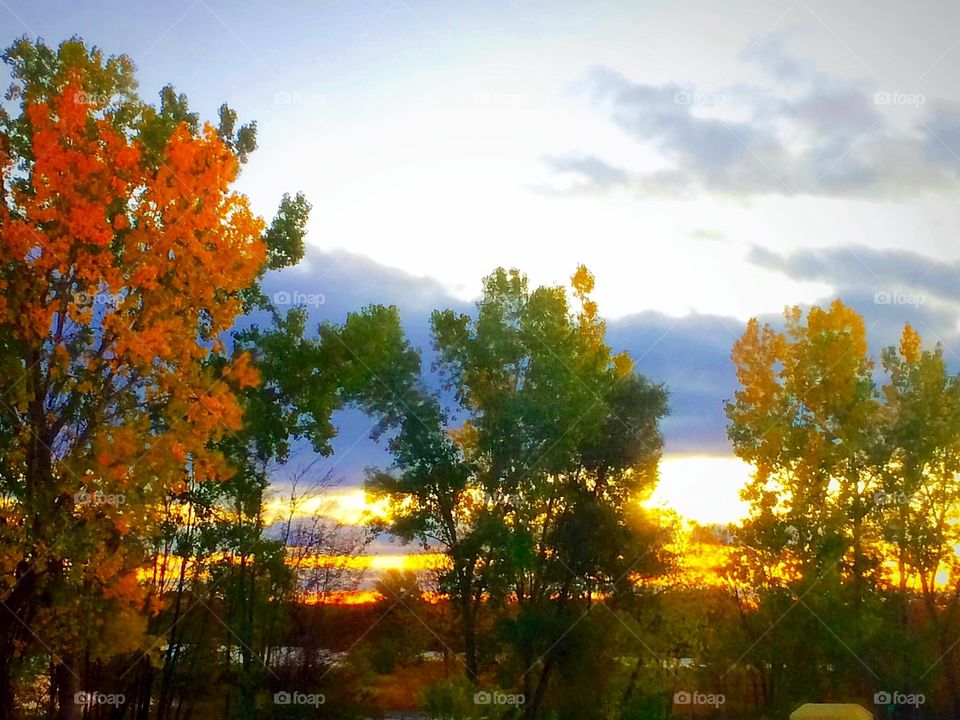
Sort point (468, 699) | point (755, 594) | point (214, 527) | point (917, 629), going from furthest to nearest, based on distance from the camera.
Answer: point (917, 629) < point (755, 594) < point (214, 527) < point (468, 699)

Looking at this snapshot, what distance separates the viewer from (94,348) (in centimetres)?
1861

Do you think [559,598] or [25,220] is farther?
[559,598]

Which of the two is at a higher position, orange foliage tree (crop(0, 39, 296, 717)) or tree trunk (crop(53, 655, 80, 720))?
orange foliage tree (crop(0, 39, 296, 717))

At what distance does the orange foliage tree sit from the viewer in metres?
17.7

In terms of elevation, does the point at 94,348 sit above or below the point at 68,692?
above

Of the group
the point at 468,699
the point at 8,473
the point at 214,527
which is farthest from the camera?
the point at 214,527

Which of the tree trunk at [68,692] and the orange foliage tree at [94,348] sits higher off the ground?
the orange foliage tree at [94,348]

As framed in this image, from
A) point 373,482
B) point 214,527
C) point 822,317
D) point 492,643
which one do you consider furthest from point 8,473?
point 822,317

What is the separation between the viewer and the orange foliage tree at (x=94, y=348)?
17.7 meters

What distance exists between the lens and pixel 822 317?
129ft

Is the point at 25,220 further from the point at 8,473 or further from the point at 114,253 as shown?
the point at 8,473

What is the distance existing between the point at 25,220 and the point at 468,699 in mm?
14653

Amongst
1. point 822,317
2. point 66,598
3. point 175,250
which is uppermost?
point 822,317

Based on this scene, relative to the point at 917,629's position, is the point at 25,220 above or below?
above
